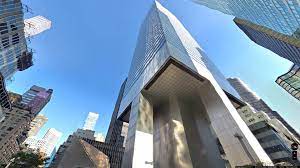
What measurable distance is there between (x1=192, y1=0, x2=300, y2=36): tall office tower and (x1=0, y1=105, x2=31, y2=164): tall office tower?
9817 centimetres

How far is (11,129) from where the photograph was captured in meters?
90.0

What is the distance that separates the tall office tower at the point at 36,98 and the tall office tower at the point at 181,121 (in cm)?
10103

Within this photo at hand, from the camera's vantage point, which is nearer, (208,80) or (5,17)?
(208,80)

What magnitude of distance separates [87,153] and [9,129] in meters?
82.5

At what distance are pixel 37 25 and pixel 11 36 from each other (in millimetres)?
96634

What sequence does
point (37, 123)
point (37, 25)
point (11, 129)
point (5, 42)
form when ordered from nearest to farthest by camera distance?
point (5, 42), point (11, 129), point (37, 25), point (37, 123)

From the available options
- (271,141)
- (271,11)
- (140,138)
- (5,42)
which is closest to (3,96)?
(5,42)

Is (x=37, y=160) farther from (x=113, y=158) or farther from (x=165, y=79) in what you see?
(x=113, y=158)

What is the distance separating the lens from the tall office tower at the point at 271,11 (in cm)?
5441

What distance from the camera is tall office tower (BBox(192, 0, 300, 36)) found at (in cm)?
5441

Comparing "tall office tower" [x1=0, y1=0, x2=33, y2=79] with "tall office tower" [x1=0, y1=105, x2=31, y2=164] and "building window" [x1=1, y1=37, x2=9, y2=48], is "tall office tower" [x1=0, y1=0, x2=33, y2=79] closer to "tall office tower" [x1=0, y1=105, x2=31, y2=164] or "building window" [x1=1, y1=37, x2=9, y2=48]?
"building window" [x1=1, y1=37, x2=9, y2=48]

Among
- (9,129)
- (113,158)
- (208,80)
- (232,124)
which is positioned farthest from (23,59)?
(232,124)

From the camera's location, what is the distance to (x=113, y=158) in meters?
85.7

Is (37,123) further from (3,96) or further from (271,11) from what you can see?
(271,11)
